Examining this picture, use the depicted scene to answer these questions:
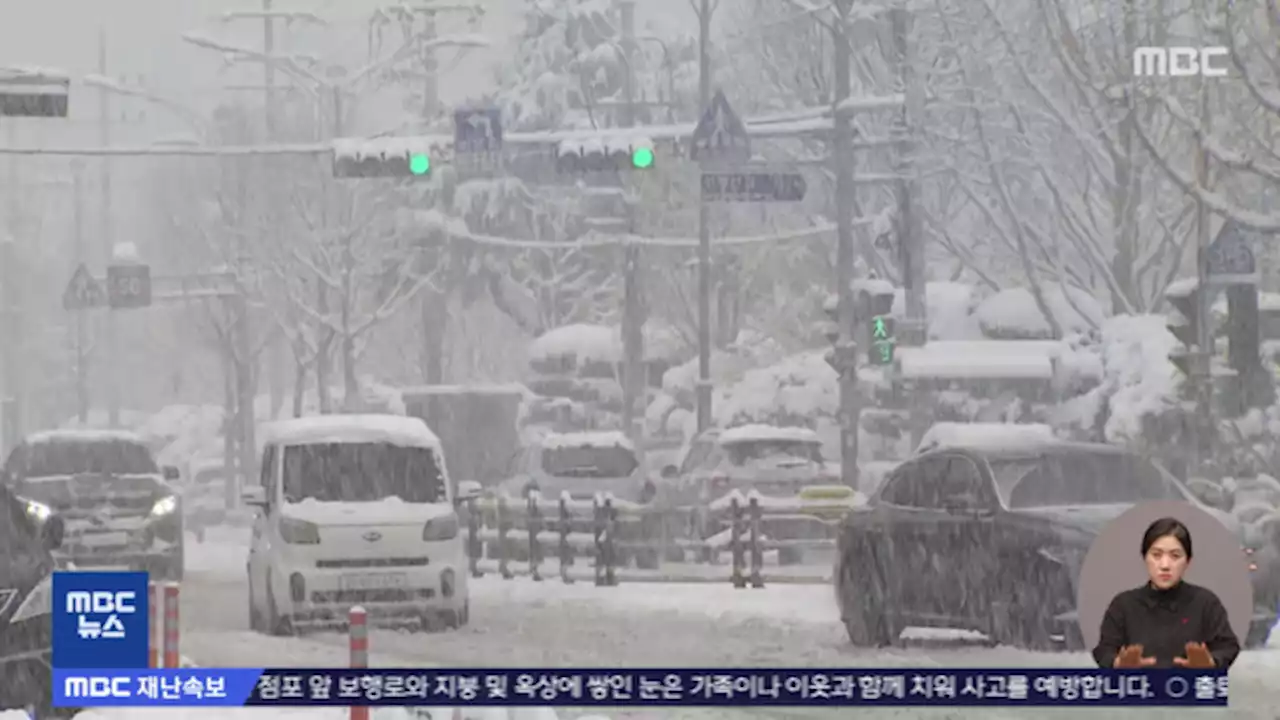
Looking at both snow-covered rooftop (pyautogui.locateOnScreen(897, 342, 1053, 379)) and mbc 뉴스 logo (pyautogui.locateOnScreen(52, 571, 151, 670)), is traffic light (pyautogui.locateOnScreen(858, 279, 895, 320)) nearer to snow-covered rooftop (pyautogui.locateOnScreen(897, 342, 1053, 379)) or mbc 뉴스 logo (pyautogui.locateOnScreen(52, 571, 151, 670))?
snow-covered rooftop (pyautogui.locateOnScreen(897, 342, 1053, 379))

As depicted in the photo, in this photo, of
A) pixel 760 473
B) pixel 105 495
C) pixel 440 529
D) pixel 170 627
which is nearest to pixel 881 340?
pixel 760 473

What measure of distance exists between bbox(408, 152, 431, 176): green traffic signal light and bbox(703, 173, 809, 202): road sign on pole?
329 cm

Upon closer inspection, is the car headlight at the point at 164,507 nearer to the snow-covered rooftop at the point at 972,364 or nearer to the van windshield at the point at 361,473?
the van windshield at the point at 361,473

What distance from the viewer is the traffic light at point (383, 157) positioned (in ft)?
86.5

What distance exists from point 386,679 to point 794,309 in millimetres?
51477

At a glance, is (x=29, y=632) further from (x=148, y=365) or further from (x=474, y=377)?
(x=148, y=365)

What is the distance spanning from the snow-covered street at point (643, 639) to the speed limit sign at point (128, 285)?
1729 centimetres

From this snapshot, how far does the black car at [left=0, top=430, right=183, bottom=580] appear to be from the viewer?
1945 cm

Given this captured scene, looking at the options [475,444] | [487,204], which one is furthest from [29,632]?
[487,204]

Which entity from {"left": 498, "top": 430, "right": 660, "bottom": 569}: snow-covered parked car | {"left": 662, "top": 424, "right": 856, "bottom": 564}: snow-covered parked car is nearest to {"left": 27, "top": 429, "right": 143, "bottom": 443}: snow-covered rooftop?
{"left": 498, "top": 430, "right": 660, "bottom": 569}: snow-covered parked car

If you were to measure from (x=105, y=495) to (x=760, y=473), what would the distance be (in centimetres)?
1059

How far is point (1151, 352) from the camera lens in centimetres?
3553

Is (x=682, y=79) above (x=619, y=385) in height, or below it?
above

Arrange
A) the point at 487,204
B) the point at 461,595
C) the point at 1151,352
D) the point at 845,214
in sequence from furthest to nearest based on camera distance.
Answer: the point at 487,204 < the point at 1151,352 < the point at 845,214 < the point at 461,595
